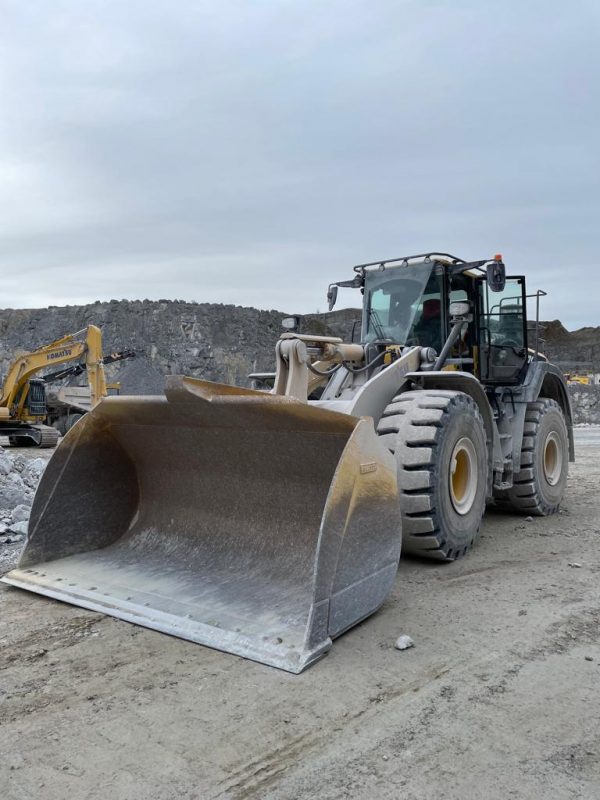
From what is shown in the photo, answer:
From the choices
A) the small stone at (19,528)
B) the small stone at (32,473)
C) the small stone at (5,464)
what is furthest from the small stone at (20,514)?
the small stone at (5,464)

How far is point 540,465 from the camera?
661cm

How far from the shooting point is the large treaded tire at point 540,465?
6.50 metres

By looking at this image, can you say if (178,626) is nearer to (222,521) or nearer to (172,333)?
(222,521)

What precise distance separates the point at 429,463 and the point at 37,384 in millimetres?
15304

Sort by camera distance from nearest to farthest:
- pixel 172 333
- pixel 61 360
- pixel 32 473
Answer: pixel 32 473 < pixel 61 360 < pixel 172 333

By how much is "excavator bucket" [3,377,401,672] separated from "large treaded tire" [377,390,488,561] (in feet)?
2.26

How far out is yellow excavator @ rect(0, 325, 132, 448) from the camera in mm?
16672

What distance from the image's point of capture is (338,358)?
18.0 ft

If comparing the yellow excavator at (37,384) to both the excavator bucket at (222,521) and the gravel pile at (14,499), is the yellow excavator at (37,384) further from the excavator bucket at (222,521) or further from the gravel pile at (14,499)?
the excavator bucket at (222,521)

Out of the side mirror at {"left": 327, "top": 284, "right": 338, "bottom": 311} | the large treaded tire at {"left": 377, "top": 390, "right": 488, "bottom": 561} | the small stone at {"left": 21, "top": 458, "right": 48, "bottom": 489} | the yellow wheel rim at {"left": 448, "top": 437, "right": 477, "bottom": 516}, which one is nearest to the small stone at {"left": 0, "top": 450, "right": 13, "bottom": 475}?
the small stone at {"left": 21, "top": 458, "right": 48, "bottom": 489}

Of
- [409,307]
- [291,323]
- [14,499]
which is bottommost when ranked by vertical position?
[14,499]

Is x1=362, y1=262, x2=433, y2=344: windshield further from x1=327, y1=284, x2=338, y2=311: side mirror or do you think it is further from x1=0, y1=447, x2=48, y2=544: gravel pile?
x1=0, y1=447, x2=48, y2=544: gravel pile

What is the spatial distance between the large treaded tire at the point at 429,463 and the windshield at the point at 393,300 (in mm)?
1224

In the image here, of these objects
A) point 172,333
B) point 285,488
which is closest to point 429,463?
→ point 285,488
